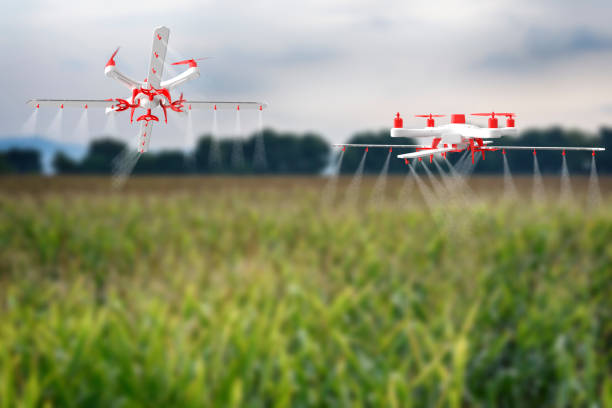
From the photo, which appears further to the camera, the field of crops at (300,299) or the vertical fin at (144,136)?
the field of crops at (300,299)

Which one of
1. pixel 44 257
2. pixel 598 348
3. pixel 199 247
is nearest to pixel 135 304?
pixel 199 247

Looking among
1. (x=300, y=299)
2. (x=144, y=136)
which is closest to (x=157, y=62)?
(x=144, y=136)

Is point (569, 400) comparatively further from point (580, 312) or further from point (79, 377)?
point (79, 377)

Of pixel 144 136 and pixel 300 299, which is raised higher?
pixel 144 136

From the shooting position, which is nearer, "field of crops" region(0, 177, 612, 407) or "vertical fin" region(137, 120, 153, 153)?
"vertical fin" region(137, 120, 153, 153)

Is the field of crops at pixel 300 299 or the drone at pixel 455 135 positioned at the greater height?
the drone at pixel 455 135

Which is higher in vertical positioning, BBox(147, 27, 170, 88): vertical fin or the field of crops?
BBox(147, 27, 170, 88): vertical fin

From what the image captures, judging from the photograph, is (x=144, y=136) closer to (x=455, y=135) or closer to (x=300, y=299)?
(x=455, y=135)

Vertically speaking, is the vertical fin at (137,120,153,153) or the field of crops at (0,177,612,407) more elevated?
the vertical fin at (137,120,153,153)
